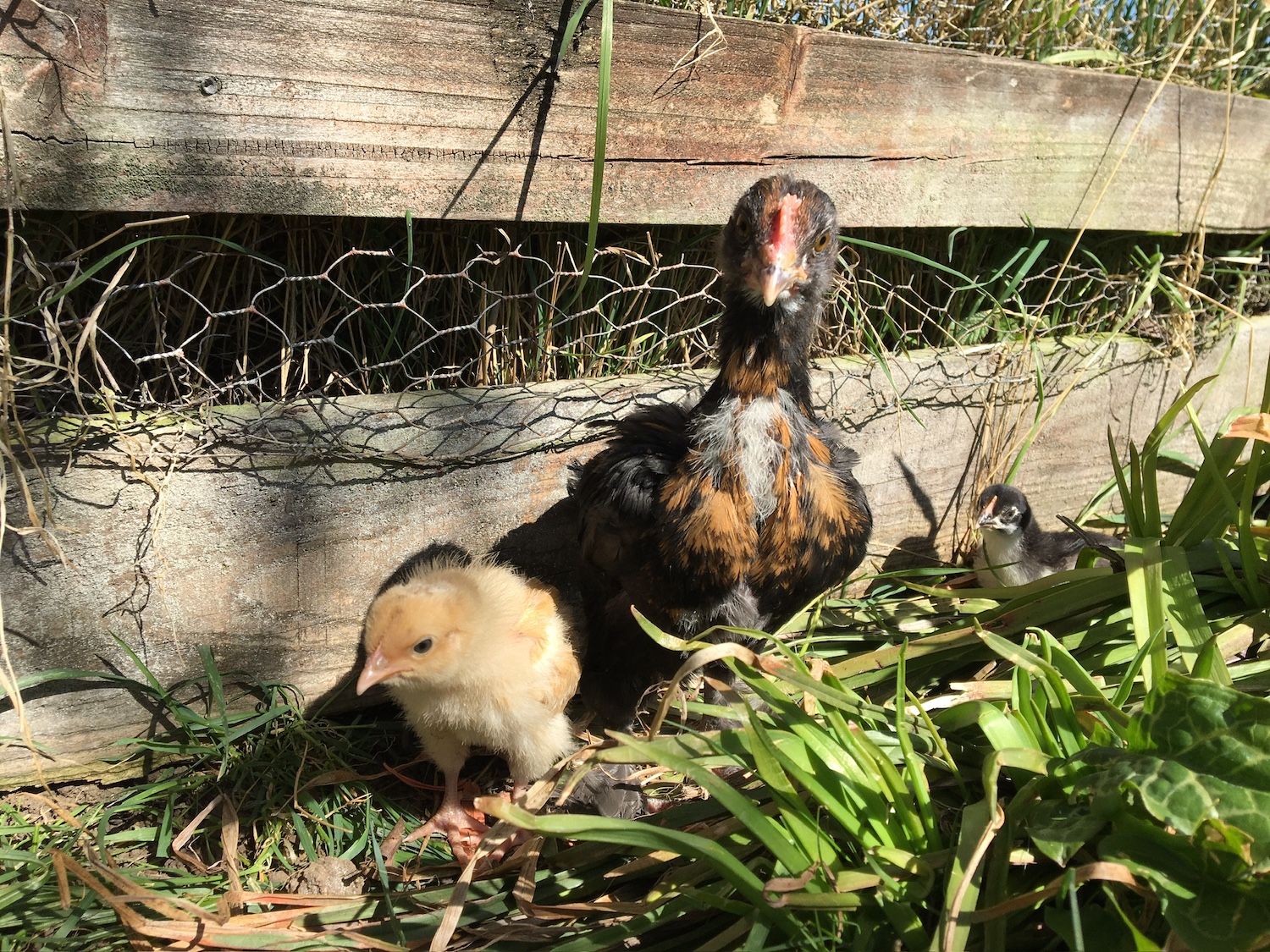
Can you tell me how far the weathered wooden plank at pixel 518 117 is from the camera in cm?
197

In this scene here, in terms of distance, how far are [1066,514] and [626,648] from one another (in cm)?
240

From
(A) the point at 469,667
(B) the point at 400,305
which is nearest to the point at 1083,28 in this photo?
(B) the point at 400,305

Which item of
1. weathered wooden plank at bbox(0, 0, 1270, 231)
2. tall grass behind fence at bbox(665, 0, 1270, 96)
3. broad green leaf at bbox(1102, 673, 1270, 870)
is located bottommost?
broad green leaf at bbox(1102, 673, 1270, 870)

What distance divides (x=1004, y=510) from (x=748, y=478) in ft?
4.85

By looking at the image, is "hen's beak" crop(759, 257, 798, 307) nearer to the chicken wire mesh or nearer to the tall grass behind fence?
the chicken wire mesh

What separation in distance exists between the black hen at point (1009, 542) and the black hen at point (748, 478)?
41.1 inches

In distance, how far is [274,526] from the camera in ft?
8.09

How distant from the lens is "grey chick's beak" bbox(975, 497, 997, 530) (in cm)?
340

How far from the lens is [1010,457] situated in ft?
12.1

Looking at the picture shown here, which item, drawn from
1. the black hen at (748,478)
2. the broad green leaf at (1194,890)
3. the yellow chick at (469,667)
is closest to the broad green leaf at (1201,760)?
the broad green leaf at (1194,890)

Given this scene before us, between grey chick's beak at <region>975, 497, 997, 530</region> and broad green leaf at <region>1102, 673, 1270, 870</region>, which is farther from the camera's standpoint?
grey chick's beak at <region>975, 497, 997, 530</region>

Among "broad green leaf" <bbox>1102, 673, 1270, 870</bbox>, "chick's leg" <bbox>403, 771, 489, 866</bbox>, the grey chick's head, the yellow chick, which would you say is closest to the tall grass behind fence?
the grey chick's head

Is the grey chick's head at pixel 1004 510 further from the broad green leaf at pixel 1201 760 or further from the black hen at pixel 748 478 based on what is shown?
the broad green leaf at pixel 1201 760

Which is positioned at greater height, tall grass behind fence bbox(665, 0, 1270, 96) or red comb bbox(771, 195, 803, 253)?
tall grass behind fence bbox(665, 0, 1270, 96)
